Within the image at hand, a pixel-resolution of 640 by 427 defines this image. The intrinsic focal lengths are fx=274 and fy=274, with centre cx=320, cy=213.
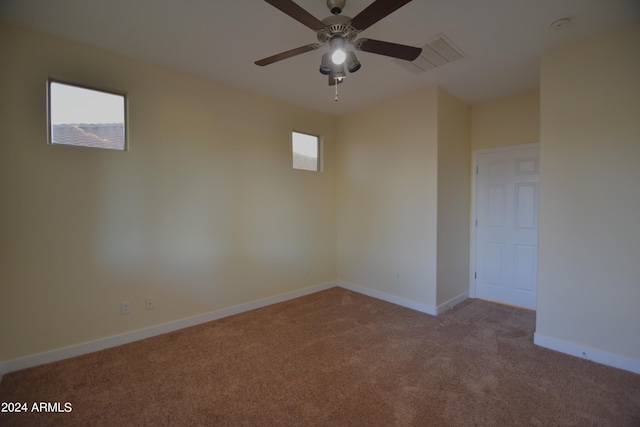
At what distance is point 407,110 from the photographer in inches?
139

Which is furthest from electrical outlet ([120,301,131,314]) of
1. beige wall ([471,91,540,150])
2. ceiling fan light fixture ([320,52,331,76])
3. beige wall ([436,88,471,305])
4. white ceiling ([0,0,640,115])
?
beige wall ([471,91,540,150])

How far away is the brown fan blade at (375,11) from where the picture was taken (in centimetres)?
144

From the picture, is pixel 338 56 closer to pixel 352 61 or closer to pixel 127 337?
pixel 352 61

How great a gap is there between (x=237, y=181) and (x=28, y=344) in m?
2.30

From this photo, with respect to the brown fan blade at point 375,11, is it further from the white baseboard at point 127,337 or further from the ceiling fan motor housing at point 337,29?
the white baseboard at point 127,337

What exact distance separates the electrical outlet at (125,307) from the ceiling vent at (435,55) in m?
3.51

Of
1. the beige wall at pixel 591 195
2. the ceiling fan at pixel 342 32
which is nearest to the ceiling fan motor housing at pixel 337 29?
the ceiling fan at pixel 342 32

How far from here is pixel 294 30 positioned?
2.24 m

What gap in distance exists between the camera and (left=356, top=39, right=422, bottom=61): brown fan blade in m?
1.78

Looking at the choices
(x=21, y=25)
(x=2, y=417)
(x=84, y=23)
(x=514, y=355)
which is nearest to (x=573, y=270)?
(x=514, y=355)

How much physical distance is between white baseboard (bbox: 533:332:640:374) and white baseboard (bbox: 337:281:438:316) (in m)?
1.03

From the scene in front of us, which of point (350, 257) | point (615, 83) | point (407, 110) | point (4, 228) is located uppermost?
point (407, 110)

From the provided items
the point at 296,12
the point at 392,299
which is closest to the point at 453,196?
the point at 392,299

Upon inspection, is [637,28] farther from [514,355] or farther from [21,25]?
[21,25]
